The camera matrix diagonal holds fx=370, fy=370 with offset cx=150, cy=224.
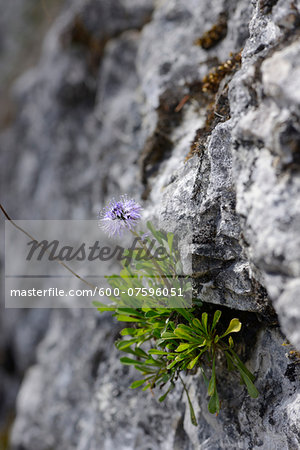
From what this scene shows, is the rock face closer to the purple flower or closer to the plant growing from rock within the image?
the plant growing from rock

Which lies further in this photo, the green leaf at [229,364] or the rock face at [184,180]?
the green leaf at [229,364]

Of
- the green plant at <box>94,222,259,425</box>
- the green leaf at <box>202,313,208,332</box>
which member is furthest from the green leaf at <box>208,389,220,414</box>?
the green leaf at <box>202,313,208,332</box>

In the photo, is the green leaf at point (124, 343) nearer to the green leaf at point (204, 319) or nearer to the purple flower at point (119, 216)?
the green leaf at point (204, 319)

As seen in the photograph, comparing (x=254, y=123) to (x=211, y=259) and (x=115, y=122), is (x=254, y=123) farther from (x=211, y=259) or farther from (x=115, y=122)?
(x=115, y=122)

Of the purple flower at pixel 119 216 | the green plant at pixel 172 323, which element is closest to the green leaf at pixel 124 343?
the green plant at pixel 172 323

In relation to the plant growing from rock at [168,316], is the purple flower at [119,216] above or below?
above

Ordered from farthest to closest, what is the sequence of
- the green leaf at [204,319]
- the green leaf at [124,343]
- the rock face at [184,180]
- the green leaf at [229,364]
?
the green leaf at [124,343]
the green leaf at [229,364]
the green leaf at [204,319]
the rock face at [184,180]
